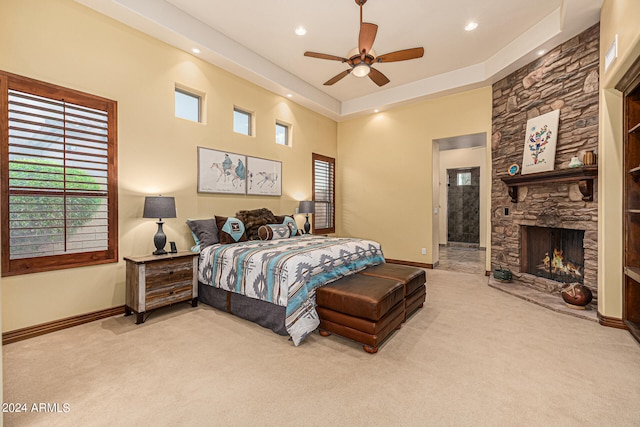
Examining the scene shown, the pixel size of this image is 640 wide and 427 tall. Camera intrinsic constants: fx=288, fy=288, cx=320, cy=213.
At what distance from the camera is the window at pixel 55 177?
8.82 feet

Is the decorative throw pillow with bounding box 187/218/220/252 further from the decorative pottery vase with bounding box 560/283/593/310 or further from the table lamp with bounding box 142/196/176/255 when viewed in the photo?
the decorative pottery vase with bounding box 560/283/593/310

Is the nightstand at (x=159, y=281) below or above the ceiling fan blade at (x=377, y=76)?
below

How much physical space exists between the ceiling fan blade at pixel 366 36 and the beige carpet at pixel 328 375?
118 inches

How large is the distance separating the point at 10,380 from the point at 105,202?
1799 mm

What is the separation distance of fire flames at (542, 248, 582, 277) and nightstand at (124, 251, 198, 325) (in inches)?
193

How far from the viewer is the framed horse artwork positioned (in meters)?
4.28

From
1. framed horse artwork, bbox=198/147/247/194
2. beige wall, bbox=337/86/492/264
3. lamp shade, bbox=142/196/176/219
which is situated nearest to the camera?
lamp shade, bbox=142/196/176/219

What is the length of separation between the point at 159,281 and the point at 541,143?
206 inches

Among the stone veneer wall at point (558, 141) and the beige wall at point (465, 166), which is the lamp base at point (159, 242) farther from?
the beige wall at point (465, 166)

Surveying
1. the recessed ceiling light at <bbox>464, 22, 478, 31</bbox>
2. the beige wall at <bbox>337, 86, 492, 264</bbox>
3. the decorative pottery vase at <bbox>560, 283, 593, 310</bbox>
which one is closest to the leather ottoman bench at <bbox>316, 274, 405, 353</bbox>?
the decorative pottery vase at <bbox>560, 283, 593, 310</bbox>

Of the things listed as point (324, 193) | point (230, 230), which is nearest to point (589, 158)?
point (230, 230)

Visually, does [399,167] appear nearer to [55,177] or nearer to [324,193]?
[324,193]

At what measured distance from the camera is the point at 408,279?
10.2 ft

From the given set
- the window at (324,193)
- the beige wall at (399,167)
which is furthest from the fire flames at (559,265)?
the window at (324,193)
